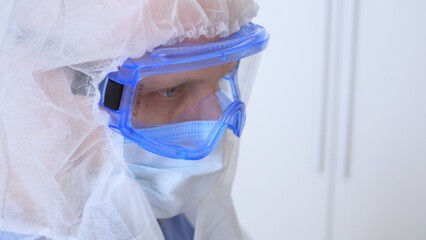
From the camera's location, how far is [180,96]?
0.74 meters

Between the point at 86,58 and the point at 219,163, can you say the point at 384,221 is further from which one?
the point at 86,58

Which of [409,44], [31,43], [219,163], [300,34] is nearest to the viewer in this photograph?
[31,43]

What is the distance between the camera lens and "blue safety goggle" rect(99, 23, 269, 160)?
0.62 m

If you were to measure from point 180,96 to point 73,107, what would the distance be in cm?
18

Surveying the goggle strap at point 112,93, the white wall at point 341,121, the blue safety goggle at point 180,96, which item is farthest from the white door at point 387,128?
the goggle strap at point 112,93

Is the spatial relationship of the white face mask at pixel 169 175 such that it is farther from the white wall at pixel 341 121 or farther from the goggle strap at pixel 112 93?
the white wall at pixel 341 121

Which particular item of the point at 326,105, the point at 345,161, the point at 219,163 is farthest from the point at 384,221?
the point at 219,163

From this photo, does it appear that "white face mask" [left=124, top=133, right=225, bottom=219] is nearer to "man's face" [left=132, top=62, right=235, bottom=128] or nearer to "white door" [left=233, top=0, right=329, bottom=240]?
"man's face" [left=132, top=62, right=235, bottom=128]

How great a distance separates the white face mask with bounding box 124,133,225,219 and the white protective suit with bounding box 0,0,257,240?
3 cm

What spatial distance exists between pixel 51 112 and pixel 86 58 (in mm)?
86

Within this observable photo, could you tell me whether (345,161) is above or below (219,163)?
below

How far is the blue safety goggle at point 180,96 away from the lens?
62 centimetres

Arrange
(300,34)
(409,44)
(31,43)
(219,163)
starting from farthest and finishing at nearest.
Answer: (300,34)
(409,44)
(219,163)
(31,43)

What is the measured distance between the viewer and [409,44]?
1051 mm
